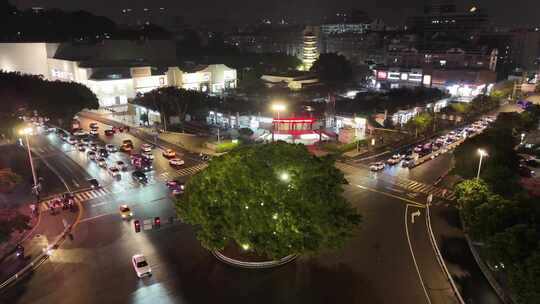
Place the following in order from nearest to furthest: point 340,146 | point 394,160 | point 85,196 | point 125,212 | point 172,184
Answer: point 125,212 < point 85,196 < point 172,184 < point 394,160 < point 340,146

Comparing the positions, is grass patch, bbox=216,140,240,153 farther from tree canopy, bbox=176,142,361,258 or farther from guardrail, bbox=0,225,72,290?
tree canopy, bbox=176,142,361,258

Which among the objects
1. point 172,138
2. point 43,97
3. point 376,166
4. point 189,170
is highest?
point 43,97

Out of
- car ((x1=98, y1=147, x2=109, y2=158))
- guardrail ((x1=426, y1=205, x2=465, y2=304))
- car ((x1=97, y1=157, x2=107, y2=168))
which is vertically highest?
car ((x1=98, y1=147, x2=109, y2=158))

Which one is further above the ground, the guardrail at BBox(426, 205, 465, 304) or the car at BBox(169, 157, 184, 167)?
the car at BBox(169, 157, 184, 167)

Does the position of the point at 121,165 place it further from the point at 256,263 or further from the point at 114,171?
the point at 256,263

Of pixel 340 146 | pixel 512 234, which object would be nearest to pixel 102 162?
pixel 340 146

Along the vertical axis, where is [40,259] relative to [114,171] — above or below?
below

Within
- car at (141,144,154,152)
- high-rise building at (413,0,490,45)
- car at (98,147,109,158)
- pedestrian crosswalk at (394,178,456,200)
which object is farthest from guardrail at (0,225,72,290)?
high-rise building at (413,0,490,45)

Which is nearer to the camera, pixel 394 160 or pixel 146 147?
pixel 394 160
